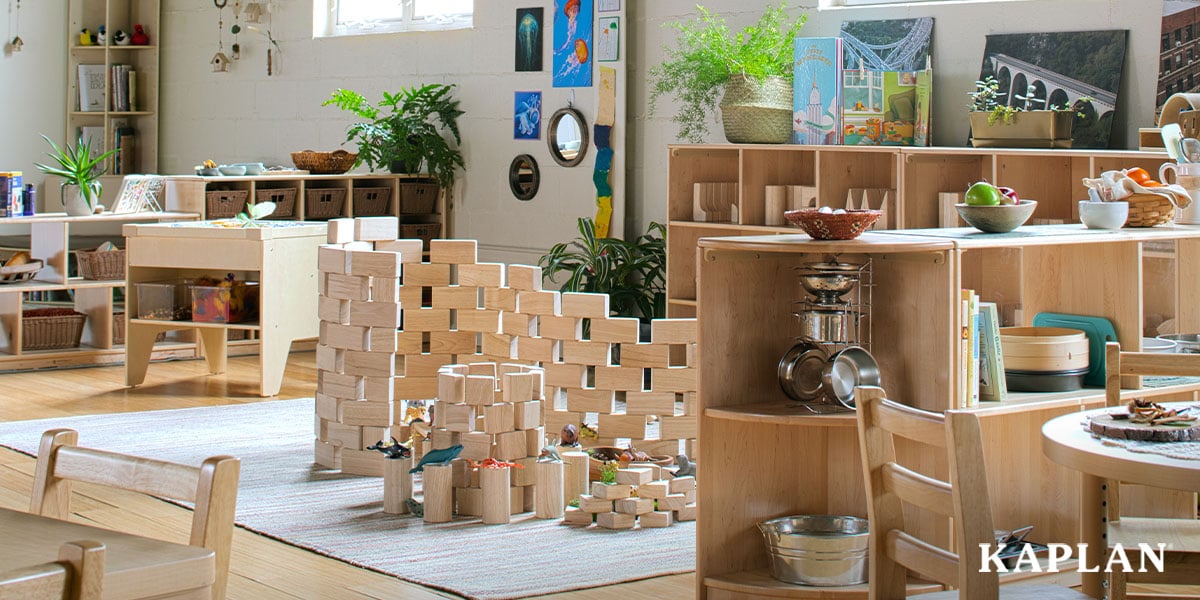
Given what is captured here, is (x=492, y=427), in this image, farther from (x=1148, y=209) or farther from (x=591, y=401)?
(x=1148, y=209)

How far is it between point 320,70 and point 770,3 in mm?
3694

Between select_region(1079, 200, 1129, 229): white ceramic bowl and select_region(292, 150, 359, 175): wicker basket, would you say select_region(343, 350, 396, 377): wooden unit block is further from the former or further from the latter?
select_region(292, 150, 359, 175): wicker basket

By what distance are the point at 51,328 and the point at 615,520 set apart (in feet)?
14.6

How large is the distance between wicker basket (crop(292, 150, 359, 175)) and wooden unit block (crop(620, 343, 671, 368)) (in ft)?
13.0

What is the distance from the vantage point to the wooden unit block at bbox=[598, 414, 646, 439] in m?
5.18

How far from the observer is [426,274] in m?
5.69

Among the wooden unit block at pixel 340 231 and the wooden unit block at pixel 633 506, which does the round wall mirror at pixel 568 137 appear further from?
the wooden unit block at pixel 633 506

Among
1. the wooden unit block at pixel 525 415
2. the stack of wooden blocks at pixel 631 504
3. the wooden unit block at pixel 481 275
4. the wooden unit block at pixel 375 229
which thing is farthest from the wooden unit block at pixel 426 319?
the stack of wooden blocks at pixel 631 504

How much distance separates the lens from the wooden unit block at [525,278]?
5.38 m

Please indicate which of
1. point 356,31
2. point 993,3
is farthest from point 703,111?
point 356,31

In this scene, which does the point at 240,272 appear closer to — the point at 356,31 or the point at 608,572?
the point at 356,31

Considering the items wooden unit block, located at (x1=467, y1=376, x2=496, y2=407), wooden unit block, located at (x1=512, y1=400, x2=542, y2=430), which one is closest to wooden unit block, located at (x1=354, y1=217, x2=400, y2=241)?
wooden unit block, located at (x1=467, y1=376, x2=496, y2=407)

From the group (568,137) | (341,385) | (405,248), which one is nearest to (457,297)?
(405,248)

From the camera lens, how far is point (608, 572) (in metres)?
4.16
